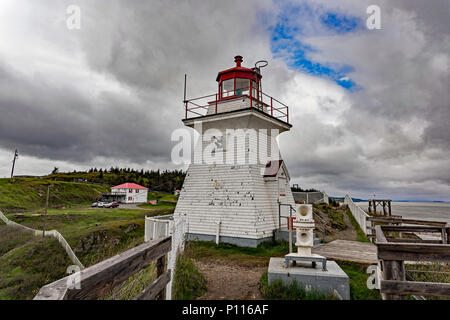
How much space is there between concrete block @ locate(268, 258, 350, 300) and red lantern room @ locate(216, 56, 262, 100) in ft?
30.5

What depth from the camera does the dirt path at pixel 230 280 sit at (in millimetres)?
5168

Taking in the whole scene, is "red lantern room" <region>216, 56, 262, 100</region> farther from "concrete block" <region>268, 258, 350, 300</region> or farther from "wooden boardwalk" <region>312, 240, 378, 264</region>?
"concrete block" <region>268, 258, 350, 300</region>

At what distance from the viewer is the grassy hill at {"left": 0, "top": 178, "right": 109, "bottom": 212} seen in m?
37.3

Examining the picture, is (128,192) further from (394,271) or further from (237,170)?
(394,271)

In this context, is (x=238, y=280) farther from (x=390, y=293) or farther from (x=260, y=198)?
(x=260, y=198)

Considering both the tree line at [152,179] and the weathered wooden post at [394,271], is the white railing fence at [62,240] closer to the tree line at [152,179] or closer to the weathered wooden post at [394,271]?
the weathered wooden post at [394,271]

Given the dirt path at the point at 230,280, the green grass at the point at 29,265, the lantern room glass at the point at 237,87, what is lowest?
the green grass at the point at 29,265

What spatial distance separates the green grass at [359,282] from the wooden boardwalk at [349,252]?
179 mm

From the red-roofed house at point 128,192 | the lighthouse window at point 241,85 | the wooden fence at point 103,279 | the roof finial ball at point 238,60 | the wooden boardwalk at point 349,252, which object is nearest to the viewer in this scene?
the wooden fence at point 103,279

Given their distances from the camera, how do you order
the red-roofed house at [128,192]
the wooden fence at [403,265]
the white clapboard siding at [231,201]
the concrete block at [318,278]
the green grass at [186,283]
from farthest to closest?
the red-roofed house at [128,192] < the white clapboard siding at [231,201] < the concrete block at [318,278] < the green grass at [186,283] < the wooden fence at [403,265]

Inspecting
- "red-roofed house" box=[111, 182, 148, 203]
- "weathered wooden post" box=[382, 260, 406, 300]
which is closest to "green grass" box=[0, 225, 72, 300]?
"weathered wooden post" box=[382, 260, 406, 300]

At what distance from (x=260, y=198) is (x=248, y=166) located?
155cm

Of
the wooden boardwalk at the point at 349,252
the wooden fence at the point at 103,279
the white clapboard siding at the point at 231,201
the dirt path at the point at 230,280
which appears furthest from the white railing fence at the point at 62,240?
the wooden fence at the point at 103,279
